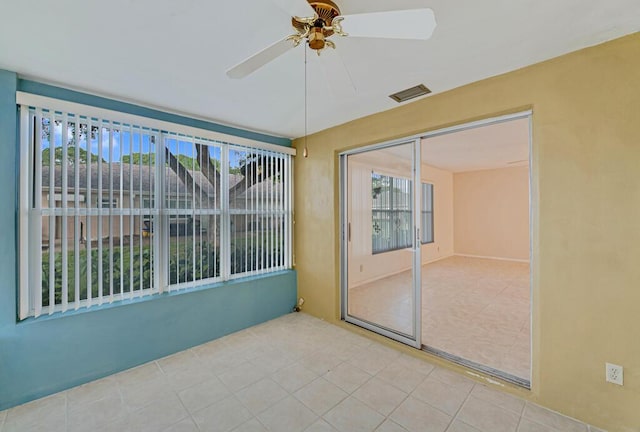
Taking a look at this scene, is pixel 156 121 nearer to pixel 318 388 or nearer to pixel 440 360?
pixel 318 388

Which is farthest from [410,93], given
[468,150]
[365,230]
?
[468,150]

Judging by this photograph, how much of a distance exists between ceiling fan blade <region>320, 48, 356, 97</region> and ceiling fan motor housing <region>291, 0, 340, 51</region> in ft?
1.37

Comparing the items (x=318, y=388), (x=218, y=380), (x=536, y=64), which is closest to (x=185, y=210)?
(x=218, y=380)

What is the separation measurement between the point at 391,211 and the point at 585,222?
72.6 inches

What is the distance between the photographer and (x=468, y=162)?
20.0 feet

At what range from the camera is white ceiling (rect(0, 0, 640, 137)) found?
1.39m

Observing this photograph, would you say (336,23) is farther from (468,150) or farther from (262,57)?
(468,150)

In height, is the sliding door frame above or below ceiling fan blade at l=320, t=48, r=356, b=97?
below

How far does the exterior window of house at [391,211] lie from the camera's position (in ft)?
9.64

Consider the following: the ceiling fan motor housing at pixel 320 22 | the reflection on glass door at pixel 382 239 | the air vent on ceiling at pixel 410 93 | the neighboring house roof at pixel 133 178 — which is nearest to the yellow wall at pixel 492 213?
the reflection on glass door at pixel 382 239

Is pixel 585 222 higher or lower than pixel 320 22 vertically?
lower

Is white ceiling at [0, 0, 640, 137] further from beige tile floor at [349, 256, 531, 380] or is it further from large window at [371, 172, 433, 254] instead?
beige tile floor at [349, 256, 531, 380]

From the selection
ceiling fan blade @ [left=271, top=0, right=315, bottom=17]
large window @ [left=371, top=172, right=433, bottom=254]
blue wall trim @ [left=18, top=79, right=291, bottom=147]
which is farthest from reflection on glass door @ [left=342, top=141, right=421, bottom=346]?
ceiling fan blade @ [left=271, top=0, right=315, bottom=17]

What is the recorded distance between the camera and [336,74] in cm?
204
